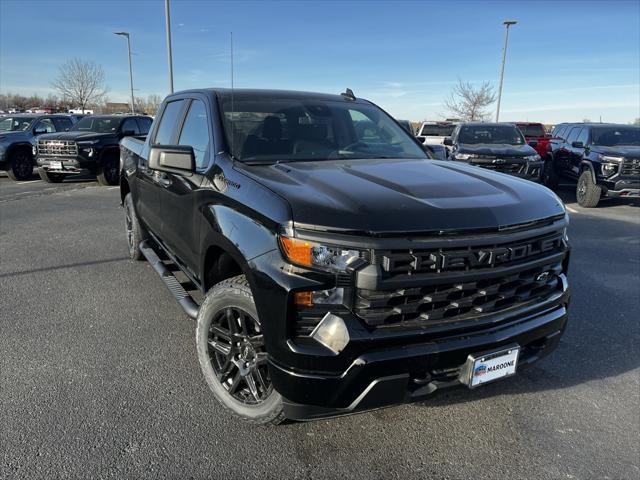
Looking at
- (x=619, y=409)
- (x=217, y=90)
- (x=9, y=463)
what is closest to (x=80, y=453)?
(x=9, y=463)

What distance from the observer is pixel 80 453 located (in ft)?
8.25

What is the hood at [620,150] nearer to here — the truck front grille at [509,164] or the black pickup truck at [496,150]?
the black pickup truck at [496,150]

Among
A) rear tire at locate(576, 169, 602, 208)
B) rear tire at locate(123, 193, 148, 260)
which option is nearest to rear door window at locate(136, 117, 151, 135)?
rear tire at locate(123, 193, 148, 260)

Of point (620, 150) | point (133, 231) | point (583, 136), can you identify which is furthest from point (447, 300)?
point (583, 136)

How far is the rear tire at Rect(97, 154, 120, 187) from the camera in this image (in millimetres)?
12492

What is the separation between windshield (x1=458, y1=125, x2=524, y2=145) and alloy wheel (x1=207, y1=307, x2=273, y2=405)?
10.1 meters

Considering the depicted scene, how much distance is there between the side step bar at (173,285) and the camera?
3303 mm

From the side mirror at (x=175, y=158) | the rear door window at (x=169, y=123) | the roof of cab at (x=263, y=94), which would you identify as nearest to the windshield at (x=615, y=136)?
the roof of cab at (x=263, y=94)

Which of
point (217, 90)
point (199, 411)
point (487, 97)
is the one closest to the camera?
point (199, 411)

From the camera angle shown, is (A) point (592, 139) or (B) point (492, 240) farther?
(A) point (592, 139)

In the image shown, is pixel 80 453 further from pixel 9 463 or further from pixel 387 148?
pixel 387 148

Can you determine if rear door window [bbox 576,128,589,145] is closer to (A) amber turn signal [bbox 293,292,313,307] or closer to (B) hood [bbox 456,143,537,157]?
(B) hood [bbox 456,143,537,157]

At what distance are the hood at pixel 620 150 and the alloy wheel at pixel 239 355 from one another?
33.7 ft

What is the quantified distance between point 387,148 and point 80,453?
280 centimetres
